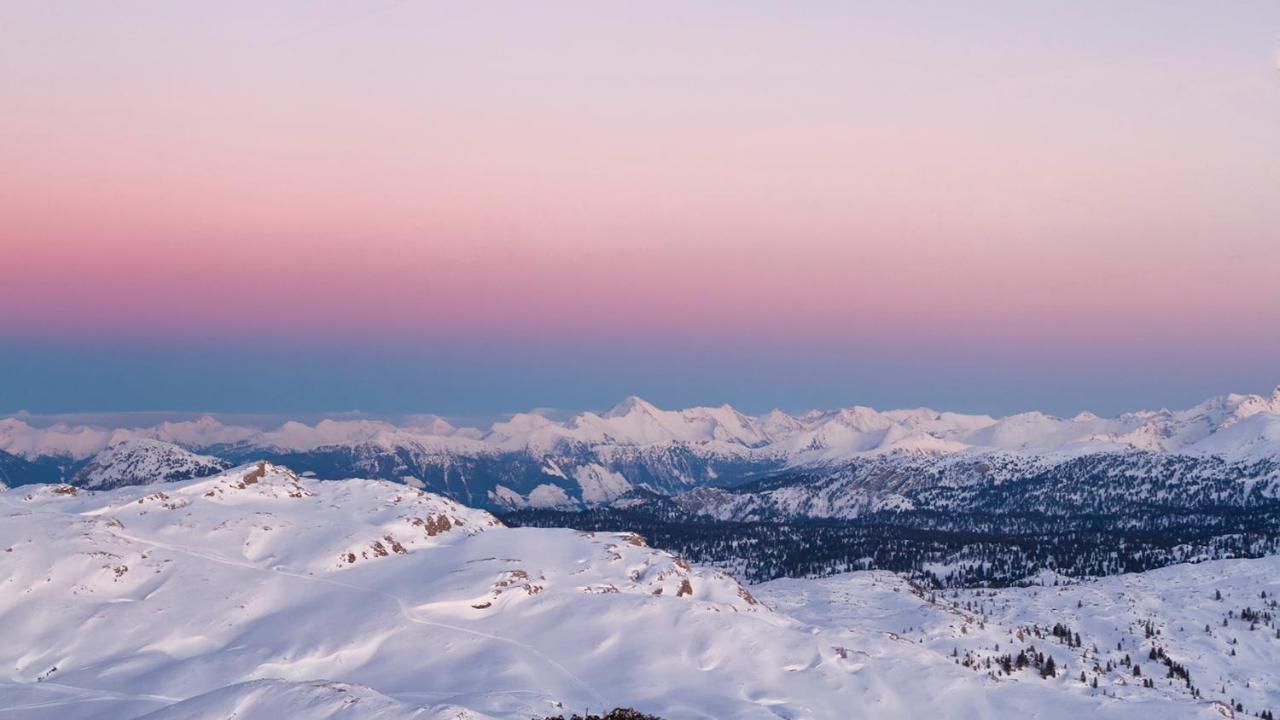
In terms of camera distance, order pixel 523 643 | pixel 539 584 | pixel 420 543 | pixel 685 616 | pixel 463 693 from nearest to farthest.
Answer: pixel 463 693 < pixel 523 643 < pixel 685 616 < pixel 539 584 < pixel 420 543

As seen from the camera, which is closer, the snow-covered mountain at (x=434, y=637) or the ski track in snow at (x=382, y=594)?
the snow-covered mountain at (x=434, y=637)

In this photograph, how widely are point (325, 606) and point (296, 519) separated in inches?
1876

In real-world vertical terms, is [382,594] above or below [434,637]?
above

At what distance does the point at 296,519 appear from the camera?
173750 millimetres

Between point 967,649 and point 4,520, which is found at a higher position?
point 4,520

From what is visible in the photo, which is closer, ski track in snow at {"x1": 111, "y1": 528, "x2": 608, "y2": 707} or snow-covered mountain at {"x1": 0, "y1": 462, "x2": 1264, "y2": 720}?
snow-covered mountain at {"x1": 0, "y1": 462, "x2": 1264, "y2": 720}

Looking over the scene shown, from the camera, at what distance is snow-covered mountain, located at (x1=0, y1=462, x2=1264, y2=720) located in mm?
102312

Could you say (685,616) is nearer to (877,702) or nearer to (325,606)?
(877,702)

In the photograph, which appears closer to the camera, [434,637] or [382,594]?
[434,637]

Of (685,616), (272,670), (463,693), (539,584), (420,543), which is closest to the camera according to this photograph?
(463,693)

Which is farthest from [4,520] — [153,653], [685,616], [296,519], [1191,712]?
[1191,712]

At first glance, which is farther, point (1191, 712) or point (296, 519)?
point (296, 519)

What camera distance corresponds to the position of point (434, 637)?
120688 millimetres

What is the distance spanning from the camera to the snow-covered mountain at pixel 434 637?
102m
